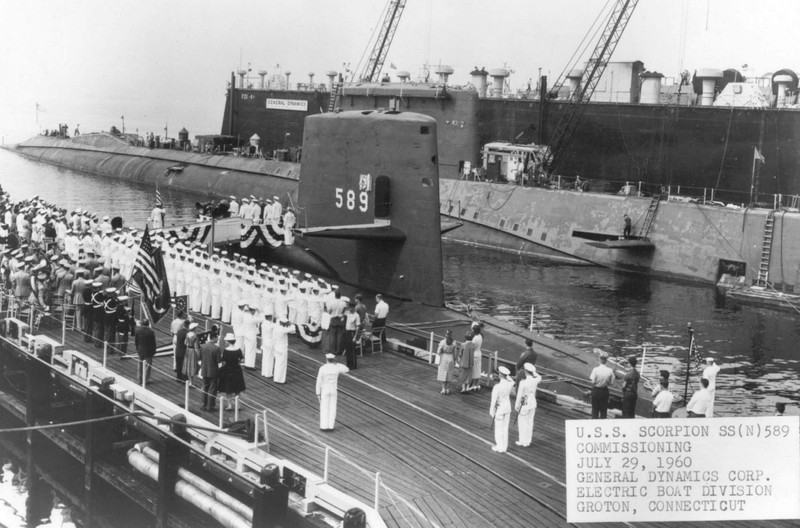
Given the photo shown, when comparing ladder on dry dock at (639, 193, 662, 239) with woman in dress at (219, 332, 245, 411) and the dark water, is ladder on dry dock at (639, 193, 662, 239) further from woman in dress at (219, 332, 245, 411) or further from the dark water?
woman in dress at (219, 332, 245, 411)

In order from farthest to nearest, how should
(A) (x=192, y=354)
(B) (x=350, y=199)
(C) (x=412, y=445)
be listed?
(B) (x=350, y=199)
(A) (x=192, y=354)
(C) (x=412, y=445)

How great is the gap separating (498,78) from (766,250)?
76.4 feet

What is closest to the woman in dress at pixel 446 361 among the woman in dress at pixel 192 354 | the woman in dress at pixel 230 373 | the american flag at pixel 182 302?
the woman in dress at pixel 230 373

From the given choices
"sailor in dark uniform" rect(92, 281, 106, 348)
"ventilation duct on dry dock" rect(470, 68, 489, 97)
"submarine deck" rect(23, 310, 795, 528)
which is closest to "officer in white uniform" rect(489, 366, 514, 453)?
"submarine deck" rect(23, 310, 795, 528)

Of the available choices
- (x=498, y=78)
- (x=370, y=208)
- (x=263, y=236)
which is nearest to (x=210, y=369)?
(x=370, y=208)

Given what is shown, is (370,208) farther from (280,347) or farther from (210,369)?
(210,369)

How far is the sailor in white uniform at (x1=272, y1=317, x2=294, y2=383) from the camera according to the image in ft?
44.0

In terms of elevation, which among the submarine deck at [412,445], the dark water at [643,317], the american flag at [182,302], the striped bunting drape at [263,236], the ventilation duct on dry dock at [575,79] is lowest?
the dark water at [643,317]

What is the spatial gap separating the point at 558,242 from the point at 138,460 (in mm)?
28814

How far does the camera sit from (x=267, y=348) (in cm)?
1379

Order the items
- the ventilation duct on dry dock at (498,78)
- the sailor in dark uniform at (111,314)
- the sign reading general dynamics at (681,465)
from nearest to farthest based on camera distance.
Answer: the sign reading general dynamics at (681,465)
the sailor in dark uniform at (111,314)
the ventilation duct on dry dock at (498,78)

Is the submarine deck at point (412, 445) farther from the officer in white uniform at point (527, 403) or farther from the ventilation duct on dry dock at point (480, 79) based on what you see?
the ventilation duct on dry dock at point (480, 79)

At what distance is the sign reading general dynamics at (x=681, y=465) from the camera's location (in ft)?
25.0

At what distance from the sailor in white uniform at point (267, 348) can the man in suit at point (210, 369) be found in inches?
58.0
